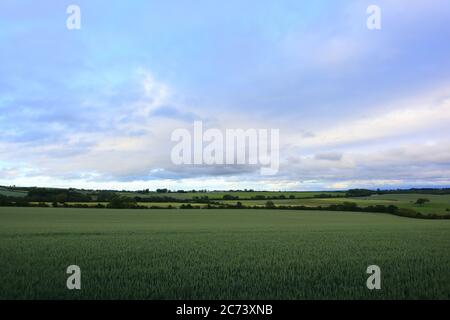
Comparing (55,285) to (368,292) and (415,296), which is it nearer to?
(368,292)

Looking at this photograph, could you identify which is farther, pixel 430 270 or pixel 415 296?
pixel 430 270

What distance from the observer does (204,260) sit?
12242mm

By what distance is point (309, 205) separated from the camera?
72500 mm

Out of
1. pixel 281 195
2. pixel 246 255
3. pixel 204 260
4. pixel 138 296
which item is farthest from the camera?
pixel 281 195

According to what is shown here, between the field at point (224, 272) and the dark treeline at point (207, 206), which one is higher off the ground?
the field at point (224, 272)

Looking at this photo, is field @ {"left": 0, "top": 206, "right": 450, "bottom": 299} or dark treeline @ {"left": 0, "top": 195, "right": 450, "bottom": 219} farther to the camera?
dark treeline @ {"left": 0, "top": 195, "right": 450, "bottom": 219}

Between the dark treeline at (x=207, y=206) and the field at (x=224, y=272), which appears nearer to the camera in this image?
the field at (x=224, y=272)

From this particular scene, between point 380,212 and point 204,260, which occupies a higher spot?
point 204,260

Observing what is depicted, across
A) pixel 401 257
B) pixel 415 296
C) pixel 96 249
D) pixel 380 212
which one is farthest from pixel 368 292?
pixel 380 212

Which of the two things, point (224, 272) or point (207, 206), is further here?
point (207, 206)

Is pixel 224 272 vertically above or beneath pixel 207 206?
above

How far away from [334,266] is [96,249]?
10540 mm

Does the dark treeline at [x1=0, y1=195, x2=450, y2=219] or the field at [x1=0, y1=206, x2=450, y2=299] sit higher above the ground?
the field at [x1=0, y1=206, x2=450, y2=299]

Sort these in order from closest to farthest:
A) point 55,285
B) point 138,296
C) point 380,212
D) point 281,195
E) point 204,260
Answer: point 138,296, point 55,285, point 204,260, point 380,212, point 281,195
